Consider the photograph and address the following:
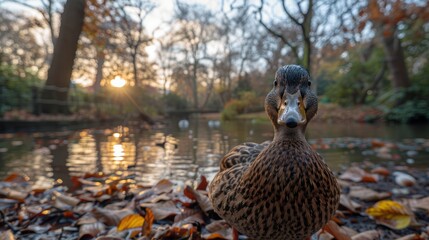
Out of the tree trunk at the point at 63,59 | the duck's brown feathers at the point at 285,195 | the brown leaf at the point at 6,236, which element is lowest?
the brown leaf at the point at 6,236

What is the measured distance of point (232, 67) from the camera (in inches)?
728

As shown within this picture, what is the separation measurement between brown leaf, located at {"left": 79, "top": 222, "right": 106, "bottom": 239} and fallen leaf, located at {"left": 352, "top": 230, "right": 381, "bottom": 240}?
4.51ft

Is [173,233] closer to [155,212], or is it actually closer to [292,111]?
[155,212]

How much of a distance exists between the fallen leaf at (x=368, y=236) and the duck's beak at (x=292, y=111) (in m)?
0.88

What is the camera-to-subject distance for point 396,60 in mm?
15336

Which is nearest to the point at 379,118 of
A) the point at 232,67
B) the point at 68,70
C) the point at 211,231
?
the point at 232,67

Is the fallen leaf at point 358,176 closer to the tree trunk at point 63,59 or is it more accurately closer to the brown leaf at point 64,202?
the brown leaf at point 64,202

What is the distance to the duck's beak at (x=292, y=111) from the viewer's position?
120 centimetres

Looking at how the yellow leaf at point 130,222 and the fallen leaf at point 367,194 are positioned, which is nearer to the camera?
the yellow leaf at point 130,222

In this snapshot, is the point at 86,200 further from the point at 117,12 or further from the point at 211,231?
the point at 117,12

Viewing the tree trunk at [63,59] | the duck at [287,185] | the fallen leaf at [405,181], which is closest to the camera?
the duck at [287,185]

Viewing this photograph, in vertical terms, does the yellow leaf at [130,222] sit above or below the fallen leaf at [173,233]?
above

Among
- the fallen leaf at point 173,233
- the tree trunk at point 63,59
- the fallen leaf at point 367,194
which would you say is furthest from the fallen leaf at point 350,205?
the tree trunk at point 63,59

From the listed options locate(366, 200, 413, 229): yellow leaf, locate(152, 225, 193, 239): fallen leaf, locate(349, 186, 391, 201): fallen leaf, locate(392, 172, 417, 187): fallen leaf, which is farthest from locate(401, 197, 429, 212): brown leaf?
locate(152, 225, 193, 239): fallen leaf
